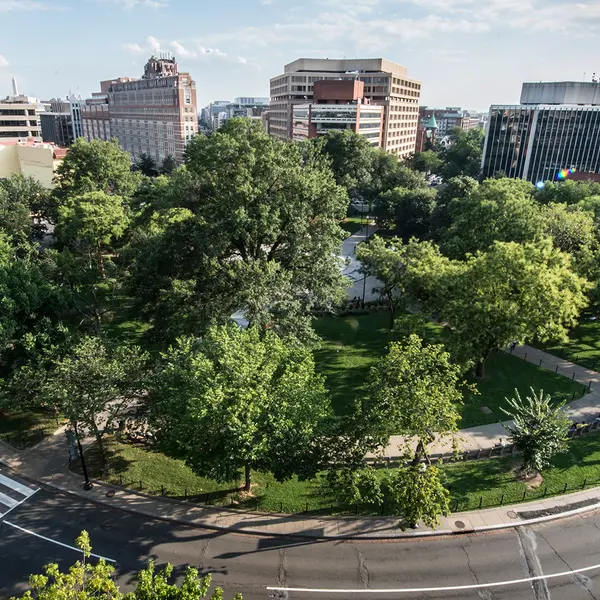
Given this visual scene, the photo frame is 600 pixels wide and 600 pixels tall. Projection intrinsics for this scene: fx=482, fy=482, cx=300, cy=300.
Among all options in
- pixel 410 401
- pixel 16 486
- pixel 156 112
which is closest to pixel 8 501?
pixel 16 486

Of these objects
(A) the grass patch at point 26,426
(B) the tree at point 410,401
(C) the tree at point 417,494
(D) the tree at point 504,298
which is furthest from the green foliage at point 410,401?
(A) the grass patch at point 26,426

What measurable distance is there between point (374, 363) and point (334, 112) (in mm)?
85387

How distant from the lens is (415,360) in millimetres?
23828

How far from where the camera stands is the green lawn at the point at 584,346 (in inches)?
1553

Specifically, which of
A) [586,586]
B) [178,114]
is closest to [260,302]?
[586,586]

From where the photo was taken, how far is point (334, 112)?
109 metres

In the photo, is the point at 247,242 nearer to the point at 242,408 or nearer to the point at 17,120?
the point at 242,408

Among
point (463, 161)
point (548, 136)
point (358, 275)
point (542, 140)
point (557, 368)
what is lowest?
point (557, 368)

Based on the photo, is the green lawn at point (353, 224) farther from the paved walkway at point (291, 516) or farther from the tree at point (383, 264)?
the paved walkway at point (291, 516)

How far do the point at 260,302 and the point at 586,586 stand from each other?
20.4 meters

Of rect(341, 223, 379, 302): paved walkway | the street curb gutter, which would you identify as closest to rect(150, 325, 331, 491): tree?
the street curb gutter

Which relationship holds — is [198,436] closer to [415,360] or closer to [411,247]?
[415,360]

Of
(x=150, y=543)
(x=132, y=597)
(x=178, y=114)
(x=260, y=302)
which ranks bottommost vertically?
(x=150, y=543)

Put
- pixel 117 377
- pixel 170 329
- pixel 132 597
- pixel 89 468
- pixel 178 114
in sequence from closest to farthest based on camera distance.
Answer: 1. pixel 132 597
2. pixel 117 377
3. pixel 89 468
4. pixel 170 329
5. pixel 178 114
